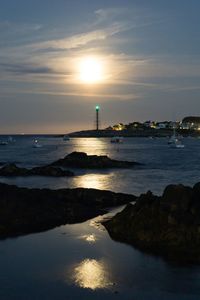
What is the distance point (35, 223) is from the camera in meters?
26.9

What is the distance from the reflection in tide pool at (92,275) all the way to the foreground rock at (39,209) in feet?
19.4

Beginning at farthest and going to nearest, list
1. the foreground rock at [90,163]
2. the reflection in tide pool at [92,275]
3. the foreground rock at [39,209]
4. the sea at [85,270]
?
the foreground rock at [90,163]
the foreground rock at [39,209]
the reflection in tide pool at [92,275]
the sea at [85,270]

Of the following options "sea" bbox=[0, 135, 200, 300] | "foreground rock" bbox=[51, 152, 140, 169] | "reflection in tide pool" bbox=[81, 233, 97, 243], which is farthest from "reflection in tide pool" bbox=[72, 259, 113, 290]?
"foreground rock" bbox=[51, 152, 140, 169]

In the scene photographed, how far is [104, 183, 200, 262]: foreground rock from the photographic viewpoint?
2222 cm

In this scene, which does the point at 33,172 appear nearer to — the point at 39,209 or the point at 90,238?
the point at 39,209

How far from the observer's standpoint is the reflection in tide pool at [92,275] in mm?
17834

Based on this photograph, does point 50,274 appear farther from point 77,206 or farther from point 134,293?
point 77,206

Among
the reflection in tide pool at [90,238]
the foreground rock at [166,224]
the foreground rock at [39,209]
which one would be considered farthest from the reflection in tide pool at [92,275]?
the foreground rock at [39,209]

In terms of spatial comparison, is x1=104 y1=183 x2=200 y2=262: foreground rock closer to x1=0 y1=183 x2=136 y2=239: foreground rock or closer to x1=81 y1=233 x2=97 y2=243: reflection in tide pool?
Result: x1=81 y1=233 x2=97 y2=243: reflection in tide pool

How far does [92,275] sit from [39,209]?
977cm

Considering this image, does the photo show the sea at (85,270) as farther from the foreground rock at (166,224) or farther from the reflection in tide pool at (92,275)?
the foreground rock at (166,224)

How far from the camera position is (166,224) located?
2327cm

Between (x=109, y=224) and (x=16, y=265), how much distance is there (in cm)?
714

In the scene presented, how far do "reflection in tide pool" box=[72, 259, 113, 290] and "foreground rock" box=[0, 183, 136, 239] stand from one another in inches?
233
